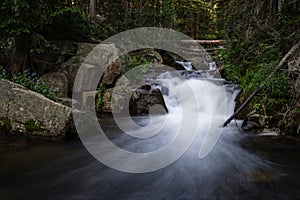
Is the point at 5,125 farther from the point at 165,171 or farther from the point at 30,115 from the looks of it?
the point at 165,171

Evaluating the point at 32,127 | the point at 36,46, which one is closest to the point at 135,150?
the point at 32,127

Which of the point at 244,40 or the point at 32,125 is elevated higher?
the point at 244,40

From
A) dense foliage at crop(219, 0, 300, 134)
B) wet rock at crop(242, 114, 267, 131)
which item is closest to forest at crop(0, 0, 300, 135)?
dense foliage at crop(219, 0, 300, 134)

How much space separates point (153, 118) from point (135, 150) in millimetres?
2719

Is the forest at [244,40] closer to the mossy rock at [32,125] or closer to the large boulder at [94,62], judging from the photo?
the large boulder at [94,62]

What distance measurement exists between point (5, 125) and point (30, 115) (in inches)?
23.2

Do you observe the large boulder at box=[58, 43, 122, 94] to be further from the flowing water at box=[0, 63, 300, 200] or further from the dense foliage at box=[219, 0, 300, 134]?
the dense foliage at box=[219, 0, 300, 134]

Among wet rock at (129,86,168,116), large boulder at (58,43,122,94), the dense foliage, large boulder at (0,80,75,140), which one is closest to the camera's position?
large boulder at (0,80,75,140)

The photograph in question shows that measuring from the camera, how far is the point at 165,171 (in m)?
4.14

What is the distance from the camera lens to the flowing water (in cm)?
329

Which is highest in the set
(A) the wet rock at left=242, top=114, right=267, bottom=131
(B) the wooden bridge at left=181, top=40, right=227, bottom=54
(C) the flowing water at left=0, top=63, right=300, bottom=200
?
(B) the wooden bridge at left=181, top=40, right=227, bottom=54

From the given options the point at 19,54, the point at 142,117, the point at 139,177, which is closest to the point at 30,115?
the point at 139,177

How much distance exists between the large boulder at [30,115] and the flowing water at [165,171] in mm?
339

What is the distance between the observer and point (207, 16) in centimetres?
2205
